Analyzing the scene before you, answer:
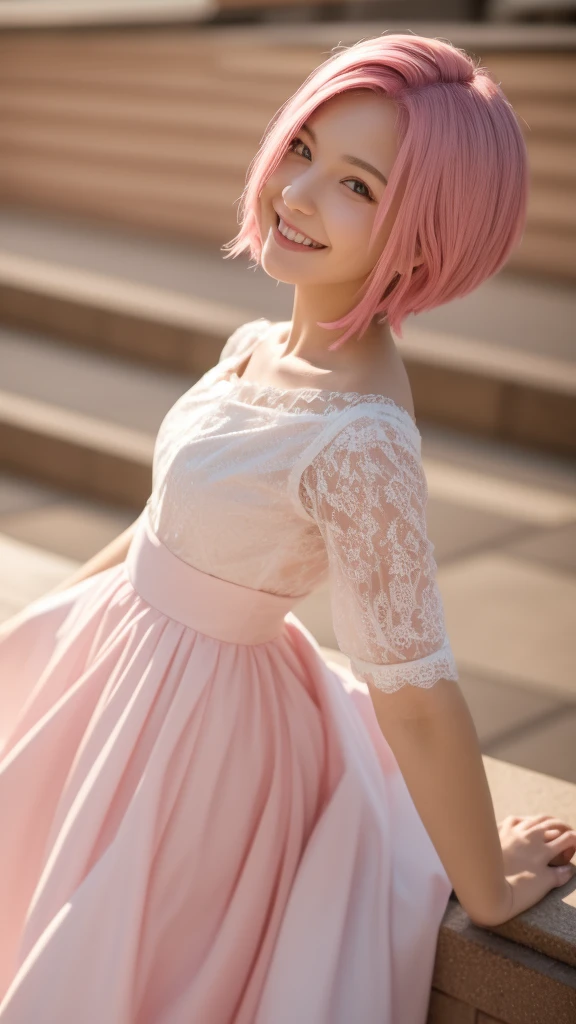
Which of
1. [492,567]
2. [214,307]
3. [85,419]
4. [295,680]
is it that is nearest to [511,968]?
[295,680]

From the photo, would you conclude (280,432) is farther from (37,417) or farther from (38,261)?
(38,261)

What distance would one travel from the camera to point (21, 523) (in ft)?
11.4

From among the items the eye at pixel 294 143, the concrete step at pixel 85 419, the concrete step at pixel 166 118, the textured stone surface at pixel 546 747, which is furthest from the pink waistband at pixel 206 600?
the concrete step at pixel 166 118

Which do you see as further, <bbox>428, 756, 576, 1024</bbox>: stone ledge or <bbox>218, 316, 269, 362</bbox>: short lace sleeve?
<bbox>218, 316, 269, 362</bbox>: short lace sleeve

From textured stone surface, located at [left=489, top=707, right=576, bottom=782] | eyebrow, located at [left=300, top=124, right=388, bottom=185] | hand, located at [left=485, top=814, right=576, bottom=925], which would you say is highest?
eyebrow, located at [left=300, top=124, right=388, bottom=185]

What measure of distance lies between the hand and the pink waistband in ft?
1.35

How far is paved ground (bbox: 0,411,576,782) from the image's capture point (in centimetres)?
244

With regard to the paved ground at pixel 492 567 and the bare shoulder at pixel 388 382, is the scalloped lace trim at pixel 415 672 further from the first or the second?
the paved ground at pixel 492 567

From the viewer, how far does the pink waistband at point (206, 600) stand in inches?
61.2

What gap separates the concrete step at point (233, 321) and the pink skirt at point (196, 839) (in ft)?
7.33

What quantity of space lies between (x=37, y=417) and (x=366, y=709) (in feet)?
7.57

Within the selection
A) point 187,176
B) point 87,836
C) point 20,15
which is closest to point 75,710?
point 87,836

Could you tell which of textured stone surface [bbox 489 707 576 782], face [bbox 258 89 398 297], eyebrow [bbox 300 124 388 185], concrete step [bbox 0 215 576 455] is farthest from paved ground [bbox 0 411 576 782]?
eyebrow [bbox 300 124 388 185]

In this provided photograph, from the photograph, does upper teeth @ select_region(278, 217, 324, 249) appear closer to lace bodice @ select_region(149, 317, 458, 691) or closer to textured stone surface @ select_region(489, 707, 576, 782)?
lace bodice @ select_region(149, 317, 458, 691)
